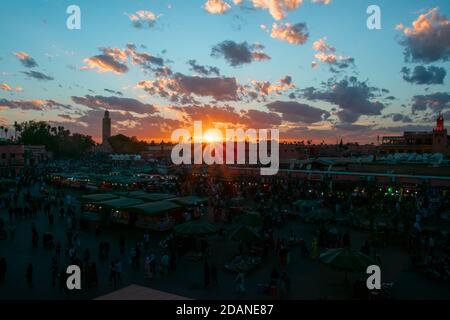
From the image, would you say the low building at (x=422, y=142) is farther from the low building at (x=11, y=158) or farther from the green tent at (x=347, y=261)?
the low building at (x=11, y=158)

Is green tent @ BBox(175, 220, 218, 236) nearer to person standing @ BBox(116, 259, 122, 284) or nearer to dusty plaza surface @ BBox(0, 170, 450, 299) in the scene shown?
dusty plaza surface @ BBox(0, 170, 450, 299)

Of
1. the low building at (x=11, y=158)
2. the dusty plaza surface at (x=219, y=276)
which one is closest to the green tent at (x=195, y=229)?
the dusty plaza surface at (x=219, y=276)

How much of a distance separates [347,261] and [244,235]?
182 inches

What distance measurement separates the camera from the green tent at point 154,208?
1830 centimetres

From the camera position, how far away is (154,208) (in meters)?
18.9

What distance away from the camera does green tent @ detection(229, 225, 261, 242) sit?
14172 mm

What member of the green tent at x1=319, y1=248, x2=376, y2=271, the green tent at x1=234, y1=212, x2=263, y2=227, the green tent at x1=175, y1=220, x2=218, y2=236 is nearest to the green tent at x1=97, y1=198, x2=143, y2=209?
the green tent at x1=175, y1=220, x2=218, y2=236

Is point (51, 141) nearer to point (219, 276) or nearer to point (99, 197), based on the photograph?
point (99, 197)

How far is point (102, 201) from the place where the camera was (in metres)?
20.9

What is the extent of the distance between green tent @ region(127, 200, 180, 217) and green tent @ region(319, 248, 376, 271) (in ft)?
32.8
